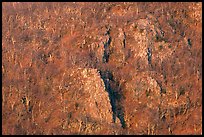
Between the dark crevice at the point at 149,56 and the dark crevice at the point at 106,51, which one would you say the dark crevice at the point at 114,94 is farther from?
the dark crevice at the point at 149,56

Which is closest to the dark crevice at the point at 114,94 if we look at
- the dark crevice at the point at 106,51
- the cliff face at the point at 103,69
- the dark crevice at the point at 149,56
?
the cliff face at the point at 103,69

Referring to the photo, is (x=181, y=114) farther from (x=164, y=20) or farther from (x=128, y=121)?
(x=164, y=20)

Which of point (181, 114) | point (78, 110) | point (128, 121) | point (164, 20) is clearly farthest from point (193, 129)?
point (164, 20)

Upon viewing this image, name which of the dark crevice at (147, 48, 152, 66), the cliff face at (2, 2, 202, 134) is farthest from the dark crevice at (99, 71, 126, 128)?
the dark crevice at (147, 48, 152, 66)

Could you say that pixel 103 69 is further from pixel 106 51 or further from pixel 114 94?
pixel 114 94

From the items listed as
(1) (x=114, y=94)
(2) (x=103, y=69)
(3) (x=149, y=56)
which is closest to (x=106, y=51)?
(2) (x=103, y=69)

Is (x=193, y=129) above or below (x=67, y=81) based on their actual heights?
below

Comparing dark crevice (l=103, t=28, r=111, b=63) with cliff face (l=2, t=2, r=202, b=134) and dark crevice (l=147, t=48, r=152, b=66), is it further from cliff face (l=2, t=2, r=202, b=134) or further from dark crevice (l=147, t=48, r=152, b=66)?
dark crevice (l=147, t=48, r=152, b=66)
